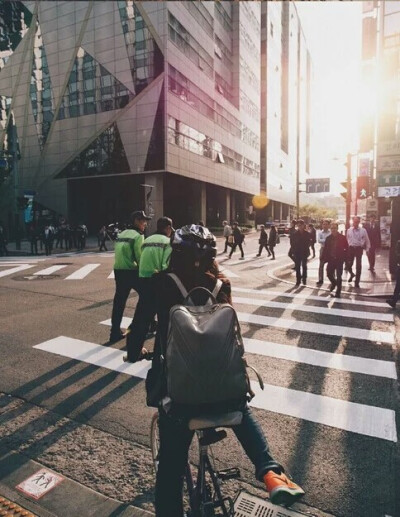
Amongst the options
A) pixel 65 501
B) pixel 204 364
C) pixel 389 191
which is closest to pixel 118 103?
pixel 389 191

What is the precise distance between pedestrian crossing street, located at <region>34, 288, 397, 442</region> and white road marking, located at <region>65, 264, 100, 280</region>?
6.11m

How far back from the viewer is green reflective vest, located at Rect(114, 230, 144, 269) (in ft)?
20.8

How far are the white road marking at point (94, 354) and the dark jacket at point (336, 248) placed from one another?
726 centimetres

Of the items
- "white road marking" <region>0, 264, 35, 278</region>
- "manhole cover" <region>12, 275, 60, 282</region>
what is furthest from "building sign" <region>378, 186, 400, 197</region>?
"white road marking" <region>0, 264, 35, 278</region>

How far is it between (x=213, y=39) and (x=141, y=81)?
16954 mm

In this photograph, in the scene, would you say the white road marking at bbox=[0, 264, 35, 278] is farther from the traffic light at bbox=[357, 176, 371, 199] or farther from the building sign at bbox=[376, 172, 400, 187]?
the traffic light at bbox=[357, 176, 371, 199]

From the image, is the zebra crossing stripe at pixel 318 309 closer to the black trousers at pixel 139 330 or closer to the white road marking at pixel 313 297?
the white road marking at pixel 313 297

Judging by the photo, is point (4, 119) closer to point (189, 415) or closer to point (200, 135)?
point (200, 135)

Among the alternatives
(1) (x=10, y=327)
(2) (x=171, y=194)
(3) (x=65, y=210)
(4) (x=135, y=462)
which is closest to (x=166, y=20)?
(2) (x=171, y=194)

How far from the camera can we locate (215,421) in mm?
2059

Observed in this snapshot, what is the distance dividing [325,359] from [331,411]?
5.36 feet

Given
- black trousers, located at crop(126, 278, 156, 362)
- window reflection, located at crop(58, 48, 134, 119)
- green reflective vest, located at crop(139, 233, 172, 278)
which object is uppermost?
window reflection, located at crop(58, 48, 134, 119)

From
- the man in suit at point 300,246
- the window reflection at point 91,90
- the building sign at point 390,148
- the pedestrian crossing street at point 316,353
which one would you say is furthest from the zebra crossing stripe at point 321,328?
the window reflection at point 91,90

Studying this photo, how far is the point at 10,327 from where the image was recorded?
7.38m
